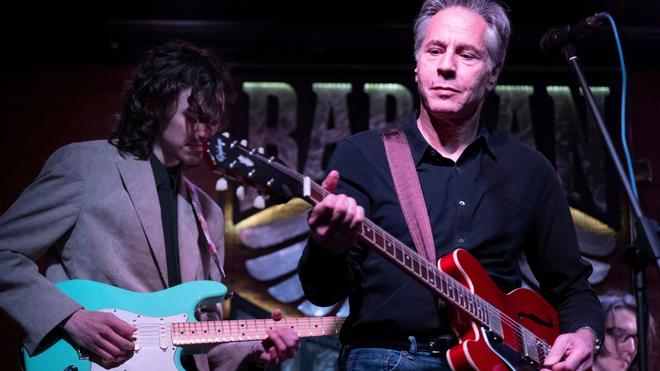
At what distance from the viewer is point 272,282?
5.13 m

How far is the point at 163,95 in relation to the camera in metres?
3.47

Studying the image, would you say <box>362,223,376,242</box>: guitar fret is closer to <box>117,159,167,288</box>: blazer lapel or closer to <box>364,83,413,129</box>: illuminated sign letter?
<box>117,159,167,288</box>: blazer lapel

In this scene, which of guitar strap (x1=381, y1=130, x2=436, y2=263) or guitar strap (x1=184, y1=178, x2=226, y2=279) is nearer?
guitar strap (x1=381, y1=130, x2=436, y2=263)

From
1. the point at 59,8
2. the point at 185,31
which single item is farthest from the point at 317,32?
the point at 59,8

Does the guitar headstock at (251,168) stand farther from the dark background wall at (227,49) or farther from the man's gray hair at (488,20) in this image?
the dark background wall at (227,49)

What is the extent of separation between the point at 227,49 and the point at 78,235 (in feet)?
7.56

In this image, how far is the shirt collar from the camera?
8.41ft

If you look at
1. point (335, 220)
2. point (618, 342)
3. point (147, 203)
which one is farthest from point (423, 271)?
point (618, 342)

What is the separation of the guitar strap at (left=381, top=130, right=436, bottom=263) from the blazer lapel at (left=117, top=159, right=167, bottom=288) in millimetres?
1117

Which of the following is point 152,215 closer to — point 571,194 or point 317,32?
point 317,32

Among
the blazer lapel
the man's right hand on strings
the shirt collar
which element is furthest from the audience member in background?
the man's right hand on strings

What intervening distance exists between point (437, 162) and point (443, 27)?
468 millimetres

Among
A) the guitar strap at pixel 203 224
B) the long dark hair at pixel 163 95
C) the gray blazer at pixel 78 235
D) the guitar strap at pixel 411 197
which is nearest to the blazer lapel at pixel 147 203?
the gray blazer at pixel 78 235

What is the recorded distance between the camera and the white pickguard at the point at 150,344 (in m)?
2.92
